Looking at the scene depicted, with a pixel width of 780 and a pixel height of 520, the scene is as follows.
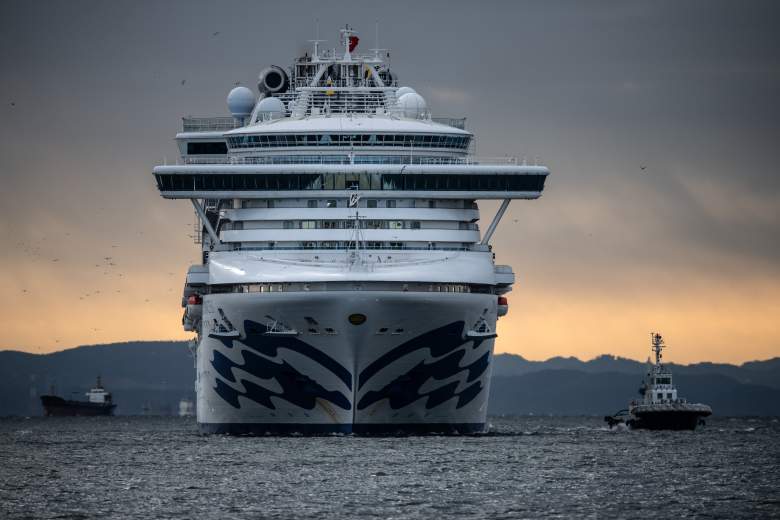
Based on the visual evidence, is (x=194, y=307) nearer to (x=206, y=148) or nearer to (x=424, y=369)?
(x=424, y=369)

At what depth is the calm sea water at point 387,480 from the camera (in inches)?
1871

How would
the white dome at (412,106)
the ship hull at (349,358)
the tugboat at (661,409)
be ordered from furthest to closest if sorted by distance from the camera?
the tugboat at (661,409), the white dome at (412,106), the ship hull at (349,358)

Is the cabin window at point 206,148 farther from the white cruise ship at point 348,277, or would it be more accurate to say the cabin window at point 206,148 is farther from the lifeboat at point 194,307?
the lifeboat at point 194,307

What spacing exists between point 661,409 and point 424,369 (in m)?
33.6

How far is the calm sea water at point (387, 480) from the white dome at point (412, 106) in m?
14.7

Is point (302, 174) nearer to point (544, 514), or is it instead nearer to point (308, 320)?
point (308, 320)

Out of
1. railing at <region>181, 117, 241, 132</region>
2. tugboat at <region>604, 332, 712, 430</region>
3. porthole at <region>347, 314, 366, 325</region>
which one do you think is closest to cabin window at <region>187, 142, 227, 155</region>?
railing at <region>181, 117, 241, 132</region>

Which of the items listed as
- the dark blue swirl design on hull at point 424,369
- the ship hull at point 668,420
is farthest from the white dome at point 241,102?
the ship hull at point 668,420

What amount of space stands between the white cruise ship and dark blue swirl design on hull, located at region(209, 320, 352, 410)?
53 mm

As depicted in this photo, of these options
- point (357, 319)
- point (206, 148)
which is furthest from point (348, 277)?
point (206, 148)

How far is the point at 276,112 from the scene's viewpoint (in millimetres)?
79688

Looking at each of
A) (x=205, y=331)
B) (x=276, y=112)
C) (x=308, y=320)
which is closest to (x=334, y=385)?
(x=308, y=320)

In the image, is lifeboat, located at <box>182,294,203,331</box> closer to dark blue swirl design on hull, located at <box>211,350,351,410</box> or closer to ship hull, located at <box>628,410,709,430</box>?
dark blue swirl design on hull, located at <box>211,350,351,410</box>

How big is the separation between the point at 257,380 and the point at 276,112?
15938 millimetres
